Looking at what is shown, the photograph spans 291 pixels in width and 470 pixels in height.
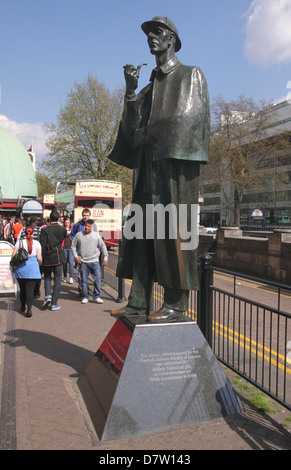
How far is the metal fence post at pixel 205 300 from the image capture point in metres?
4.81

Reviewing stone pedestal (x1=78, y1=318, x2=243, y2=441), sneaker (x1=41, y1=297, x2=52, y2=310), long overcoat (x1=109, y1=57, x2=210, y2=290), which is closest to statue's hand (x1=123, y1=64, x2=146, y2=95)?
long overcoat (x1=109, y1=57, x2=210, y2=290)

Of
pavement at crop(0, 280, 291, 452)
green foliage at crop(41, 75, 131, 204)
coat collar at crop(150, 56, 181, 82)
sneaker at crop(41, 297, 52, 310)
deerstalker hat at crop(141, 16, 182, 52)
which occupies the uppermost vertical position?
green foliage at crop(41, 75, 131, 204)

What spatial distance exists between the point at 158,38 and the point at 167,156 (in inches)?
44.8

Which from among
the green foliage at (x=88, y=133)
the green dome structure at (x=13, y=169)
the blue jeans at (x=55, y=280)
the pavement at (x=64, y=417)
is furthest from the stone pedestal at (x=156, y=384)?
the green dome structure at (x=13, y=169)

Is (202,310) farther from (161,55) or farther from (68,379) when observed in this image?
(161,55)

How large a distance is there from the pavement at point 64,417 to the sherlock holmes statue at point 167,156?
983 millimetres

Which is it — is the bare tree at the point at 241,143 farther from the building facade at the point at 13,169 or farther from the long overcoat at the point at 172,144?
the building facade at the point at 13,169

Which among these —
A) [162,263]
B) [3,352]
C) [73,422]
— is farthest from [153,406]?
[3,352]

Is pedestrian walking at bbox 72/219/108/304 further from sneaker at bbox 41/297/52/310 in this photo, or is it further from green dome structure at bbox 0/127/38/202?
green dome structure at bbox 0/127/38/202

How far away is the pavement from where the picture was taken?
10.2 ft

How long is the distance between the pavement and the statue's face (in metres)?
3.36

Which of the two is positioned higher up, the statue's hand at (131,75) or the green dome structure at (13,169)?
the green dome structure at (13,169)

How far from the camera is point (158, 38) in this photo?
362cm

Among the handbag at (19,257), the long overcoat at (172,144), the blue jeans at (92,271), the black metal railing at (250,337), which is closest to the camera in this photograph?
the long overcoat at (172,144)
